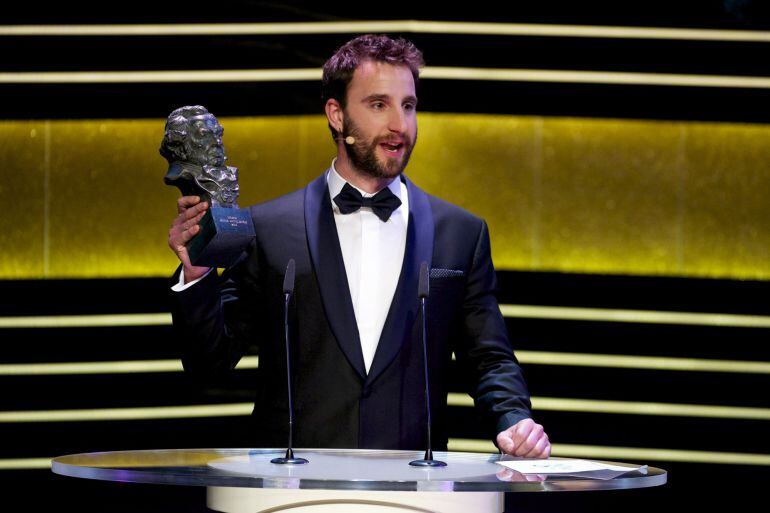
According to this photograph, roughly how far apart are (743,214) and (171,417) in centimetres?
243

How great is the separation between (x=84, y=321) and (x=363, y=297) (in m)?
2.23

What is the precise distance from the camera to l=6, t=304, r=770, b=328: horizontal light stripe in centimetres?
447

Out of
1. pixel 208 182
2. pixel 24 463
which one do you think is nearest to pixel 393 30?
pixel 24 463

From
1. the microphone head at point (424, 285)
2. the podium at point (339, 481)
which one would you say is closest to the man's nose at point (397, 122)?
the microphone head at point (424, 285)

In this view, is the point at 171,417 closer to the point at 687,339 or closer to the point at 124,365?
the point at 124,365

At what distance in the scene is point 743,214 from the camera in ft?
15.2

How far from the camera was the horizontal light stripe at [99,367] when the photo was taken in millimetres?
4469

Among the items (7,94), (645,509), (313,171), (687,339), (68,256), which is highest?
(7,94)

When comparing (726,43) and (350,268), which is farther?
(726,43)

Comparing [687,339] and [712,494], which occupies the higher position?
[687,339]

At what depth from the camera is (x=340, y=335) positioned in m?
2.45

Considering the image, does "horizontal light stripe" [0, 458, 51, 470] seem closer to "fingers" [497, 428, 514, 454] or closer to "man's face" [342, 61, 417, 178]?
"man's face" [342, 61, 417, 178]

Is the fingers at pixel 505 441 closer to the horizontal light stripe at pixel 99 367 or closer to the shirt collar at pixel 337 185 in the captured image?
the shirt collar at pixel 337 185

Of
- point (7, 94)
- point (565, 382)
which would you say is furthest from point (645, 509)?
point (7, 94)
